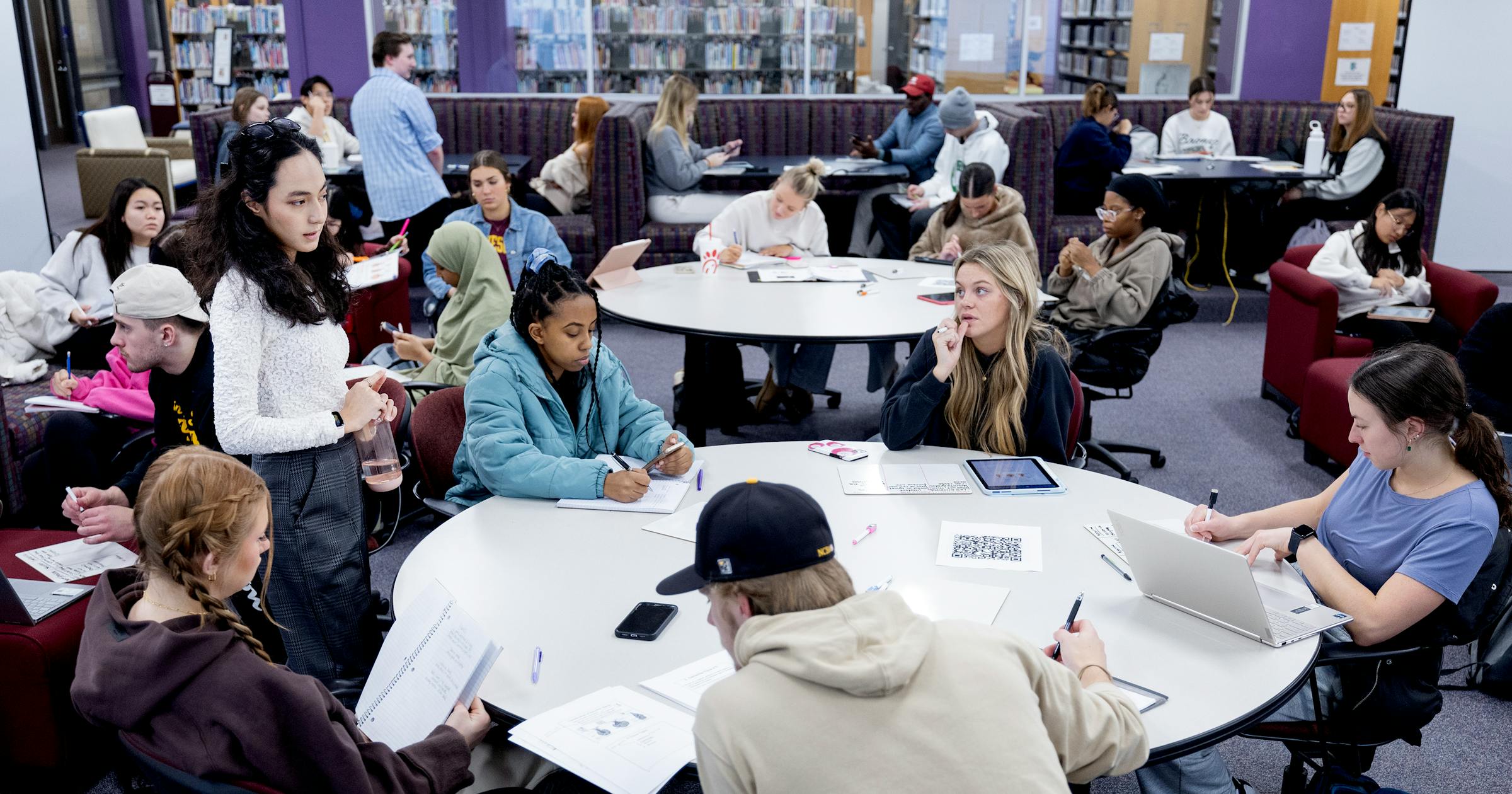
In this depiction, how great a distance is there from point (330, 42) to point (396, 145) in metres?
3.56

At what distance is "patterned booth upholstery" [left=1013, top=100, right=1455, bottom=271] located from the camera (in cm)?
725

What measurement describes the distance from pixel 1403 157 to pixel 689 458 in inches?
266

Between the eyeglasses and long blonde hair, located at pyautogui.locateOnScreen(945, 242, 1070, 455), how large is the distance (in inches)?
67.2

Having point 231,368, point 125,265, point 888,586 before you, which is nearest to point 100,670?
point 231,368

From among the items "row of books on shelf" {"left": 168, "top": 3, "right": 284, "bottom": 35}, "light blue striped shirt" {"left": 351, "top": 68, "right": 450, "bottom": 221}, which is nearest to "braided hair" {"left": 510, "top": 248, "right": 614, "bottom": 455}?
"light blue striped shirt" {"left": 351, "top": 68, "right": 450, "bottom": 221}

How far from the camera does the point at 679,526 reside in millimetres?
2451

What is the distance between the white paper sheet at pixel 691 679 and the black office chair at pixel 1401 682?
3.36ft

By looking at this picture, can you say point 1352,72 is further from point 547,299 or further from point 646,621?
point 646,621

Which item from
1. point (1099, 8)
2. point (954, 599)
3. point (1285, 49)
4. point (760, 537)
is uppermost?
point (1099, 8)

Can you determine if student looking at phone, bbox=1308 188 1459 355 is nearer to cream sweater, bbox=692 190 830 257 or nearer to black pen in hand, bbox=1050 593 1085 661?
cream sweater, bbox=692 190 830 257

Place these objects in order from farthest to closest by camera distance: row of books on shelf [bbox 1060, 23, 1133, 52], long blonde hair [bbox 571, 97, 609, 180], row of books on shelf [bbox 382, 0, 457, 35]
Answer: row of books on shelf [bbox 1060, 23, 1133, 52] → row of books on shelf [bbox 382, 0, 457, 35] → long blonde hair [bbox 571, 97, 609, 180]

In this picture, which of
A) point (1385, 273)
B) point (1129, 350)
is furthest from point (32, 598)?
point (1385, 273)

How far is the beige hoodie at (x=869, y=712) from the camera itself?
129 cm

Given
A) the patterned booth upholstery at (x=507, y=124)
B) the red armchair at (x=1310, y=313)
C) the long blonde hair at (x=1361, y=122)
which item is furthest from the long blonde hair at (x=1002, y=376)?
the patterned booth upholstery at (x=507, y=124)
